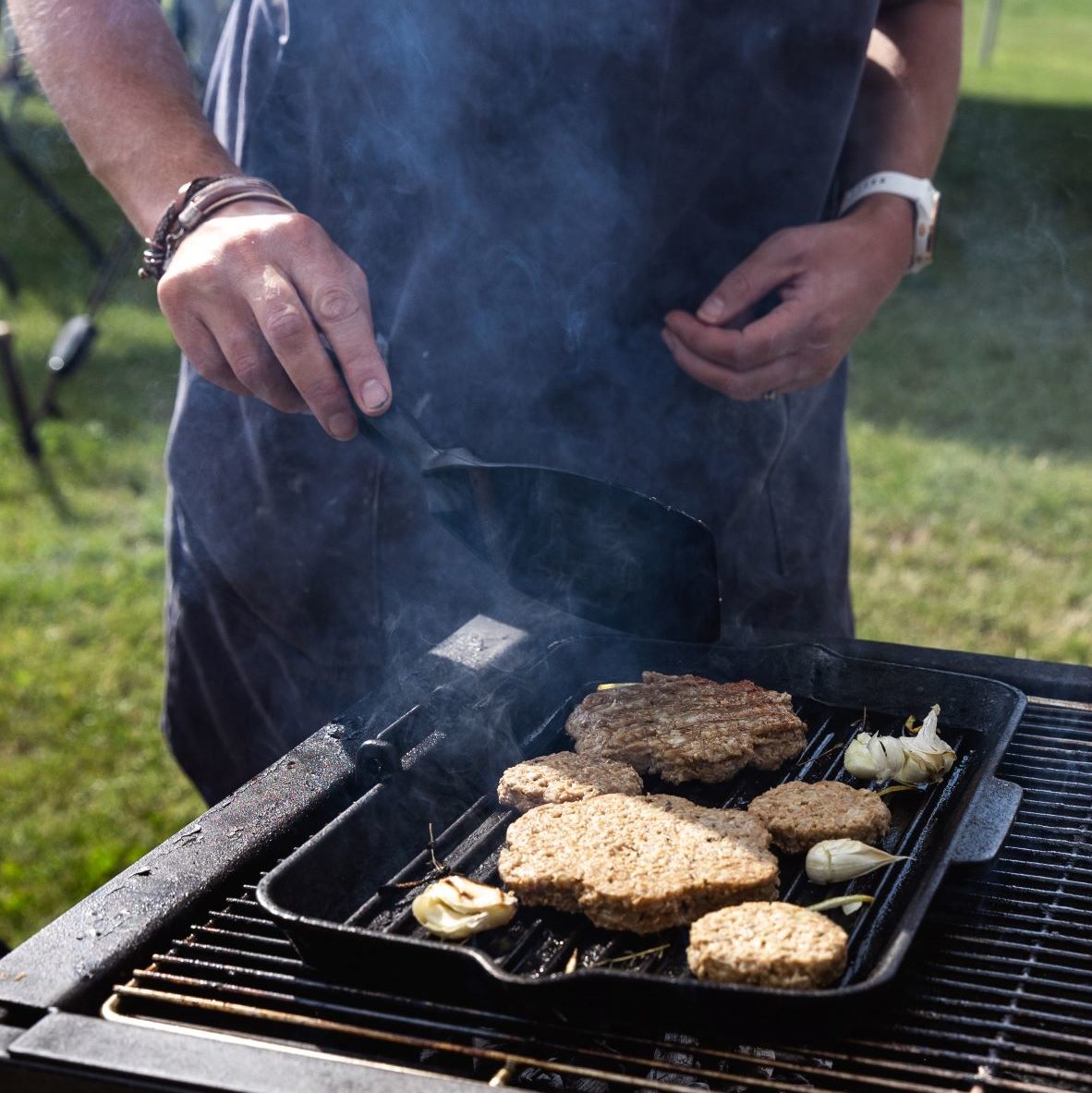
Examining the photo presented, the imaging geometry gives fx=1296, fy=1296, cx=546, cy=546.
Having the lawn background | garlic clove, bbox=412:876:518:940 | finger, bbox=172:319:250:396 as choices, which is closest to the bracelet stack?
finger, bbox=172:319:250:396

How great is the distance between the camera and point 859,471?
677 centimetres

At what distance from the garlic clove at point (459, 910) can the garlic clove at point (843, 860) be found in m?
0.39

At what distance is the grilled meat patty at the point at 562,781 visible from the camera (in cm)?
177

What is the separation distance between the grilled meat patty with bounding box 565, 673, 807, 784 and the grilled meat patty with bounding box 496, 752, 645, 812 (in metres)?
0.04

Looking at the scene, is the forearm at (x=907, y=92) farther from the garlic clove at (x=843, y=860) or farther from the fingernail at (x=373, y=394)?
the garlic clove at (x=843, y=860)

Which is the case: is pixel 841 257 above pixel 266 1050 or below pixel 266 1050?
above

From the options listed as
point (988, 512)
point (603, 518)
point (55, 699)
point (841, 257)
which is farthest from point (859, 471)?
point (603, 518)

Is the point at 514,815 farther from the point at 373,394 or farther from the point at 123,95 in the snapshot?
the point at 123,95

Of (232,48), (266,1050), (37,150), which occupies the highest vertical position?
(37,150)

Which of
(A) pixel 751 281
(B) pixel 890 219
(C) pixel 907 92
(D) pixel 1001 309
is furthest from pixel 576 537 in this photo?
(D) pixel 1001 309

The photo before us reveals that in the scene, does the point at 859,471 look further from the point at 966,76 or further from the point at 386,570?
the point at 966,76

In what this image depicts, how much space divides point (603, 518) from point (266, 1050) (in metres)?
0.94

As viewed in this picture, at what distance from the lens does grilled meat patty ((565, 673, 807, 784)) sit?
1847mm

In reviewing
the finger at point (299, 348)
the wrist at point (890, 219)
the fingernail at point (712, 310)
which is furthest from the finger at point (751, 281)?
the finger at point (299, 348)
